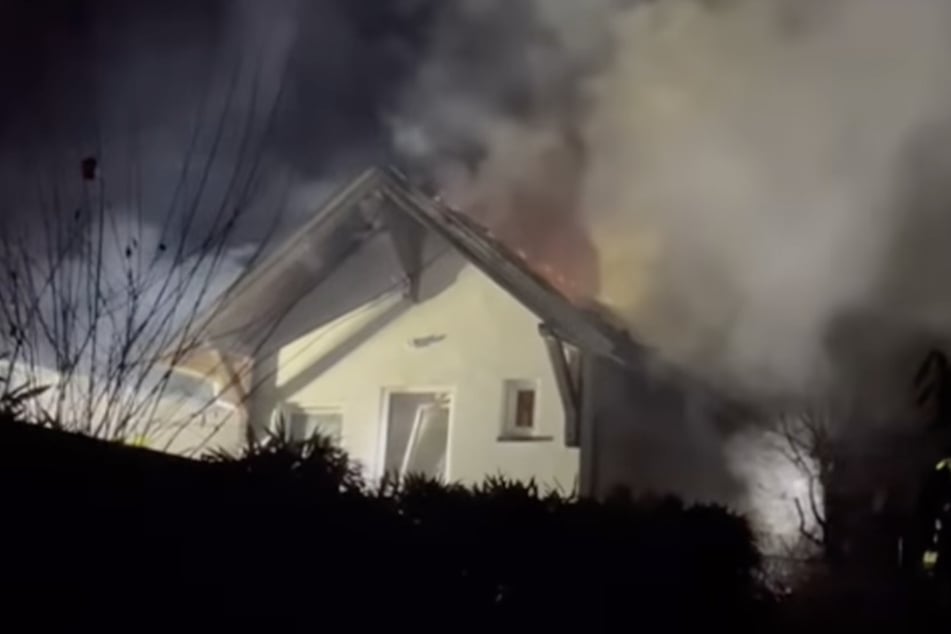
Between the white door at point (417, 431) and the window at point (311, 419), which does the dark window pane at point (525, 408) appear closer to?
the white door at point (417, 431)

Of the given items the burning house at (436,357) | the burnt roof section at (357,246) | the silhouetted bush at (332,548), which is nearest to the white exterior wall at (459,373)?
the burning house at (436,357)

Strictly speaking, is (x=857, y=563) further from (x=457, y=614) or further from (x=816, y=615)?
(x=457, y=614)

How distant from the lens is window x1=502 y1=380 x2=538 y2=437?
10.8 metres

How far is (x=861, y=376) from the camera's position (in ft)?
38.8

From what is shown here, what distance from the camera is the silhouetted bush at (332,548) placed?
3705 mm

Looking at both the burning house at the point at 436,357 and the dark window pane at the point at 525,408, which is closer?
the burning house at the point at 436,357

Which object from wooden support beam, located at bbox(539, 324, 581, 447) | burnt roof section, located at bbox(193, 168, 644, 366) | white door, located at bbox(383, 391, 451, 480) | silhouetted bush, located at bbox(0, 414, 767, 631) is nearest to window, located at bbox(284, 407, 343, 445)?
white door, located at bbox(383, 391, 451, 480)

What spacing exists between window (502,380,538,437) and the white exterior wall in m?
0.07

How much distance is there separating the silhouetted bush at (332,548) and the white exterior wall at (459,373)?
152 inches

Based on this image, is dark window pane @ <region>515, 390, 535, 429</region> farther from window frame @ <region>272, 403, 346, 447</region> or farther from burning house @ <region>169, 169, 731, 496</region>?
window frame @ <region>272, 403, 346, 447</region>

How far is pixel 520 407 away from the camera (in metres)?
10.9

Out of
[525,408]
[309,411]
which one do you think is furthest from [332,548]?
[309,411]

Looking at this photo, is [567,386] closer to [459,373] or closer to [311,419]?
[459,373]

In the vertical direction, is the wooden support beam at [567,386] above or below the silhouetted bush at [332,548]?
above
